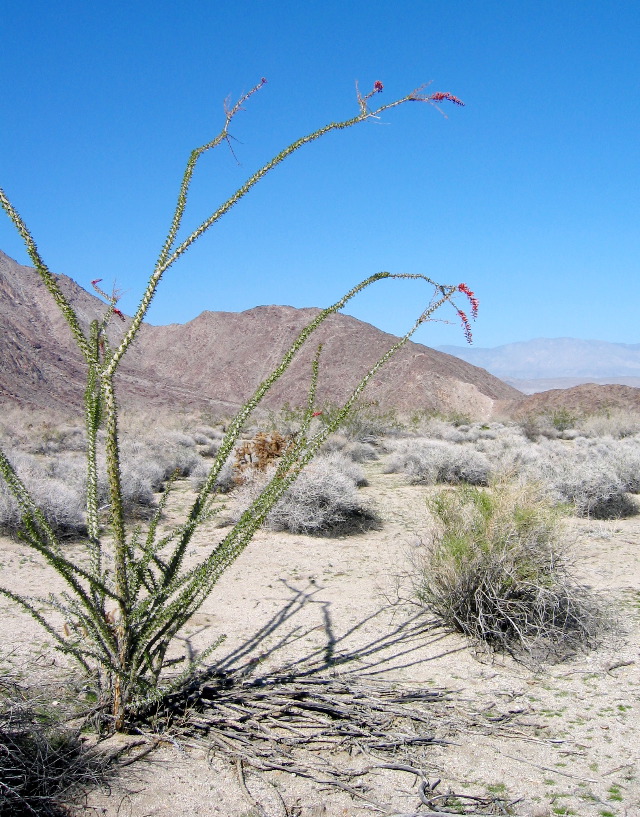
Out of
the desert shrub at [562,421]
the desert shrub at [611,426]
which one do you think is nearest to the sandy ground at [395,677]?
the desert shrub at [611,426]

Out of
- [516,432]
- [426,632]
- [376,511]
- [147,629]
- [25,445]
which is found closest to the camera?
[147,629]

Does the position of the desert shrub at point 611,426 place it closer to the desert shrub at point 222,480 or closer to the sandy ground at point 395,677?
the desert shrub at point 222,480

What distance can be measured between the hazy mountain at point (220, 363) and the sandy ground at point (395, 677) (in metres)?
34.2

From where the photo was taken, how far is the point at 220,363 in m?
64.3

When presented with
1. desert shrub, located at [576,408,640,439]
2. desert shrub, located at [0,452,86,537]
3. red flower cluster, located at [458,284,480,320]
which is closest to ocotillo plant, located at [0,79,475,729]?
red flower cluster, located at [458,284,480,320]

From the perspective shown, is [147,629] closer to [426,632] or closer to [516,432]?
[426,632]

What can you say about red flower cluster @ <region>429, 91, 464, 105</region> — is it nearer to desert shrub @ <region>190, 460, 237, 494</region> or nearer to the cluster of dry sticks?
the cluster of dry sticks

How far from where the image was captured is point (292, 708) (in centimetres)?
381

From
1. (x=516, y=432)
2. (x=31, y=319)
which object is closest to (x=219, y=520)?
(x=516, y=432)

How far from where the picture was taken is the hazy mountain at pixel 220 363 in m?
45.3

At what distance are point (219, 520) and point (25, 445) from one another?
11612 millimetres

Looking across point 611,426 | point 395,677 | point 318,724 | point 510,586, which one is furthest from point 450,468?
point 611,426

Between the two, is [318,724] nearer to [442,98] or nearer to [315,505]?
[442,98]

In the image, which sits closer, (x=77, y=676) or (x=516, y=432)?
(x=77, y=676)
